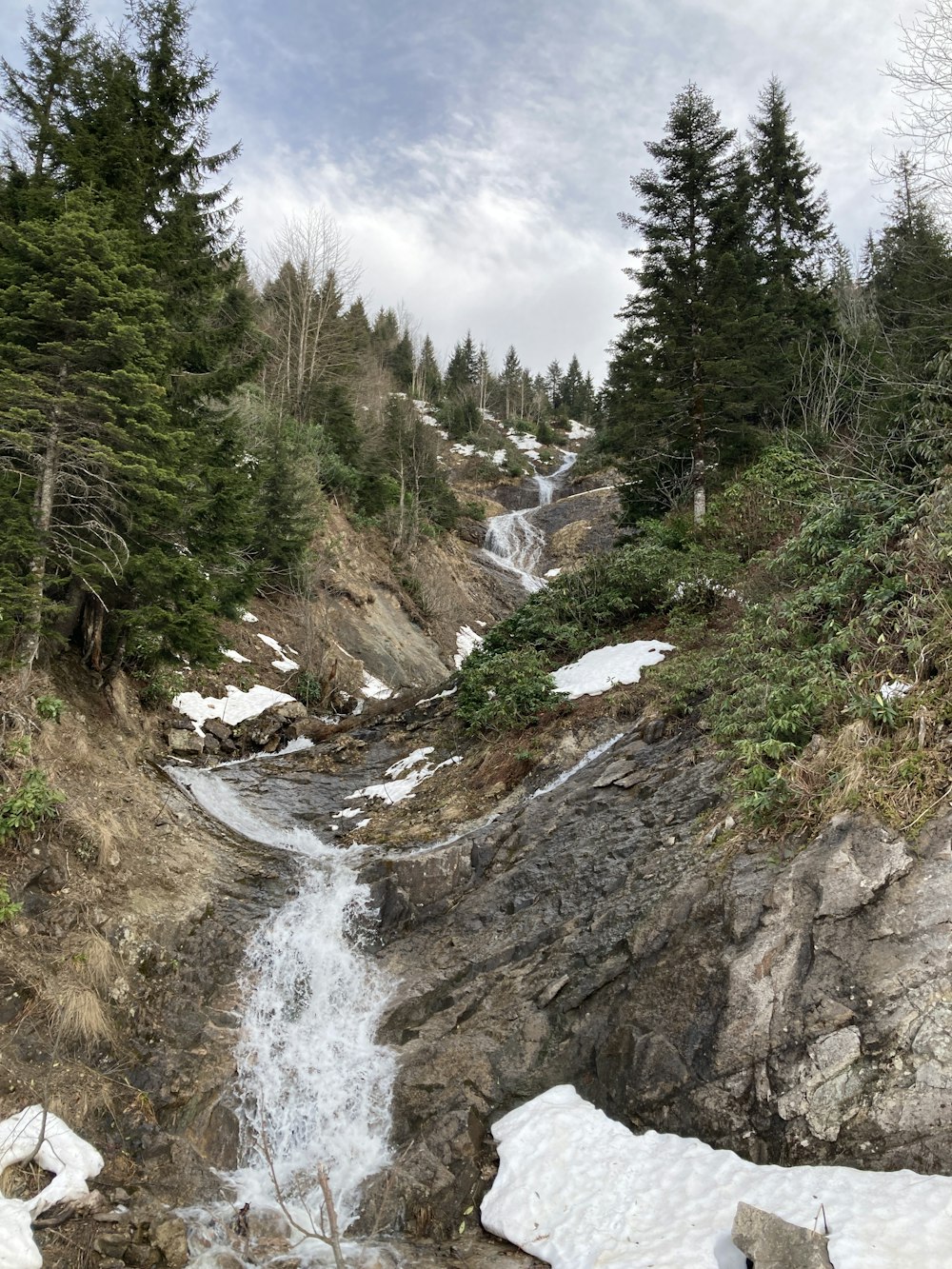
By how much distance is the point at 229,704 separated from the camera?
16.8 meters

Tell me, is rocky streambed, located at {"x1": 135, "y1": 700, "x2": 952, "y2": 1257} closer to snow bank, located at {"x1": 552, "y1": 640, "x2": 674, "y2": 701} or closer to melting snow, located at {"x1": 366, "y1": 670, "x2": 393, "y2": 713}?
snow bank, located at {"x1": 552, "y1": 640, "x2": 674, "y2": 701}

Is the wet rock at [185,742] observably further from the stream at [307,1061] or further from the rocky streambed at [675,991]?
the rocky streambed at [675,991]

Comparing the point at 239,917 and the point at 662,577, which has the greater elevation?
the point at 662,577

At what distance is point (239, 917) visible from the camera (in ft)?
29.9

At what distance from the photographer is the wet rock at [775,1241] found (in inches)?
157

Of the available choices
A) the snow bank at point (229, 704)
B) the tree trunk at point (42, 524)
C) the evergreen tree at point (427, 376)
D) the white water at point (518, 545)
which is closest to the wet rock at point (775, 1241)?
the tree trunk at point (42, 524)

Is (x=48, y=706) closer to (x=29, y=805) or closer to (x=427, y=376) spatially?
(x=29, y=805)

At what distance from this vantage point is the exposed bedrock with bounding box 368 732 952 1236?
16.1 feet

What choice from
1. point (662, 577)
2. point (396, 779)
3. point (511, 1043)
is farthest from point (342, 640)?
point (511, 1043)

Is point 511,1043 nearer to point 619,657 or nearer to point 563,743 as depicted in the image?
point 563,743

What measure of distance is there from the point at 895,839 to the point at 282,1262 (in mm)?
6068

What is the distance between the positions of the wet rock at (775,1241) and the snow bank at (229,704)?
1346 centimetres

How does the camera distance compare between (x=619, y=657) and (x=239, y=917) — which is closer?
(x=239, y=917)

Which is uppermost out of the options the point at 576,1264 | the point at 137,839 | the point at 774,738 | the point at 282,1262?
the point at 774,738
